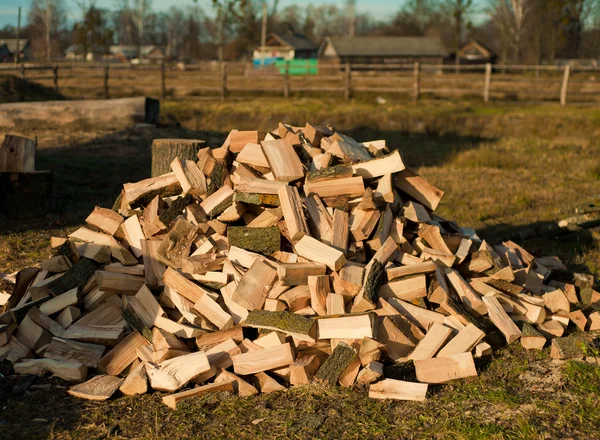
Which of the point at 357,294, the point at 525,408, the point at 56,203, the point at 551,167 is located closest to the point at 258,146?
the point at 357,294

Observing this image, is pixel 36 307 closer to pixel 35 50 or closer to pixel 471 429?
pixel 471 429

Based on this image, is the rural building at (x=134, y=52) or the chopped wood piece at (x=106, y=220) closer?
the chopped wood piece at (x=106, y=220)

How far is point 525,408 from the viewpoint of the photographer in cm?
363

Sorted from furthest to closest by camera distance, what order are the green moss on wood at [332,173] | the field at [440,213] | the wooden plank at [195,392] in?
the green moss on wood at [332,173] → the wooden plank at [195,392] → the field at [440,213]

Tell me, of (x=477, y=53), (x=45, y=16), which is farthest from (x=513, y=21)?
(x=45, y=16)

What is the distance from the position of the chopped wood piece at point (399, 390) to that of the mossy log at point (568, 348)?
108 centimetres

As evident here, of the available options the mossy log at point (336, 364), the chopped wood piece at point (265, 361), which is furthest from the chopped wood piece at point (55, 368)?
the mossy log at point (336, 364)

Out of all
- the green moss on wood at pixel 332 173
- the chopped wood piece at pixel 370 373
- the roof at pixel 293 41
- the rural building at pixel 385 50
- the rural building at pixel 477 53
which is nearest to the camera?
the chopped wood piece at pixel 370 373

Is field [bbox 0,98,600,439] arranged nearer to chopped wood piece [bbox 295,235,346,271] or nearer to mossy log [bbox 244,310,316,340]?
mossy log [bbox 244,310,316,340]

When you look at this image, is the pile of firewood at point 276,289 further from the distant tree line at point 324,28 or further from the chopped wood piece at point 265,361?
the distant tree line at point 324,28

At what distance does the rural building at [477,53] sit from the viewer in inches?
2621

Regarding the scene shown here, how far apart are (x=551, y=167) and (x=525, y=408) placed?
30.8ft

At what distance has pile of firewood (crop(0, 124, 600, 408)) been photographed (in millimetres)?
3992

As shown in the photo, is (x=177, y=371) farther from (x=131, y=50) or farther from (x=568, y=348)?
(x=131, y=50)
